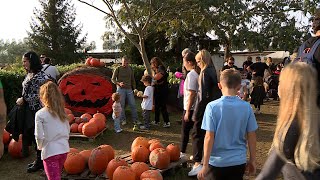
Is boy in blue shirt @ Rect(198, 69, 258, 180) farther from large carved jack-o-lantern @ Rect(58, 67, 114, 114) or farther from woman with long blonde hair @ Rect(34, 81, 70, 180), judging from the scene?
large carved jack-o-lantern @ Rect(58, 67, 114, 114)

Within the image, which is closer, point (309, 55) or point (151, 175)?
point (309, 55)

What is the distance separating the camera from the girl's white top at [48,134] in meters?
4.51

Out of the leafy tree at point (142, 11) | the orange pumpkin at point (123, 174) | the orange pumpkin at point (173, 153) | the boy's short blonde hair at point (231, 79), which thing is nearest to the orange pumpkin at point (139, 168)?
the orange pumpkin at point (123, 174)

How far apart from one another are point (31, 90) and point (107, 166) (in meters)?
1.87

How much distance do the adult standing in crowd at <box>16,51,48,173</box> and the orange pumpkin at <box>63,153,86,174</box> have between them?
0.79 meters

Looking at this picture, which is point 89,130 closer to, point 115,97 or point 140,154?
point 115,97

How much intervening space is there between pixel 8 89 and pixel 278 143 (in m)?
10.1

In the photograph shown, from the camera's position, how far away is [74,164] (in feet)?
18.1

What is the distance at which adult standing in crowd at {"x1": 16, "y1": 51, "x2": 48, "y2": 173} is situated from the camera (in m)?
6.04

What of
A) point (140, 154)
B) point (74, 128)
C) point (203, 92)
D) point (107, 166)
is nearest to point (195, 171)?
point (140, 154)

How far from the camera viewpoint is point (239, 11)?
16.0 meters

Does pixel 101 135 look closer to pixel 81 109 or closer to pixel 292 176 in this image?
pixel 81 109

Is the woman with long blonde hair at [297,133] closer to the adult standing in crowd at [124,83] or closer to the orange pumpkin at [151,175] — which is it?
the orange pumpkin at [151,175]

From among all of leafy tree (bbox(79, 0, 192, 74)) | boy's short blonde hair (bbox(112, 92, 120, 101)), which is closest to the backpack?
boy's short blonde hair (bbox(112, 92, 120, 101))
